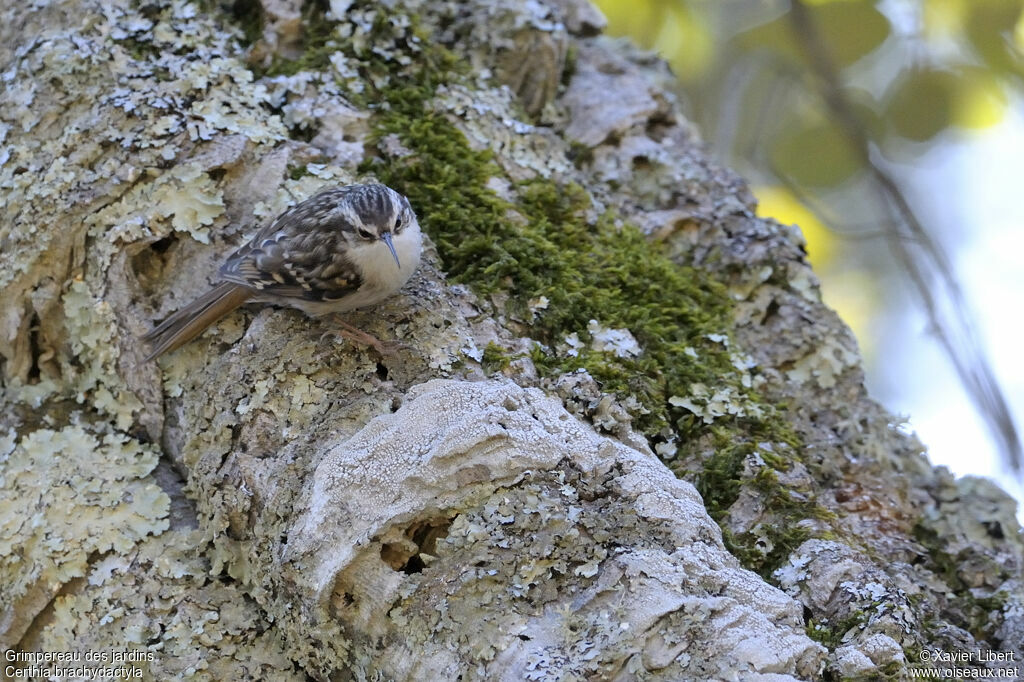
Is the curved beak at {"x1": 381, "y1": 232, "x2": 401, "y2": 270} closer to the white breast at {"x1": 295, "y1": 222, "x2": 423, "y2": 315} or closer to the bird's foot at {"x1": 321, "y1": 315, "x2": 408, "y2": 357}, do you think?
the white breast at {"x1": 295, "y1": 222, "x2": 423, "y2": 315}

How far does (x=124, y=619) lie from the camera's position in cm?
213

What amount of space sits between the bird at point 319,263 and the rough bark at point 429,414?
70mm

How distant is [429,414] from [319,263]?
2.68 ft

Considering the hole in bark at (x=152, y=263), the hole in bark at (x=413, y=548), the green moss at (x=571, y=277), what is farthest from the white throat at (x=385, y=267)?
the hole in bark at (x=413, y=548)

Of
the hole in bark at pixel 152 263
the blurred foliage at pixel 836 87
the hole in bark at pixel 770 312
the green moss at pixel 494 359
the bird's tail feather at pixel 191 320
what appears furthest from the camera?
the blurred foliage at pixel 836 87

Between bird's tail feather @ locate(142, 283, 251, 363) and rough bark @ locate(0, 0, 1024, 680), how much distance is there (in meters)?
0.05

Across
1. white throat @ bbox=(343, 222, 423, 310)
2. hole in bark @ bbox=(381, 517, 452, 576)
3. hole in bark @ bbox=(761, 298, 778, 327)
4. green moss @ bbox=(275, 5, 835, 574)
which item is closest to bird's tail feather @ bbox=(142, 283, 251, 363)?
white throat @ bbox=(343, 222, 423, 310)

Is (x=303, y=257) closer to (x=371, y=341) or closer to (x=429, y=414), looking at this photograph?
(x=371, y=341)

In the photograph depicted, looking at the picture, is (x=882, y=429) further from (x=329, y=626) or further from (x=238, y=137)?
(x=238, y=137)

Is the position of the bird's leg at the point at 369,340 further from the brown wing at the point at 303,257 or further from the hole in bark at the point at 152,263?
the hole in bark at the point at 152,263

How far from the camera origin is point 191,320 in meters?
2.42

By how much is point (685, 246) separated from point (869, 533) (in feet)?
3.49

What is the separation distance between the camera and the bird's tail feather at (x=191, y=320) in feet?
7.93

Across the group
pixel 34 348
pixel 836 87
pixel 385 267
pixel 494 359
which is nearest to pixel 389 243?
pixel 385 267
